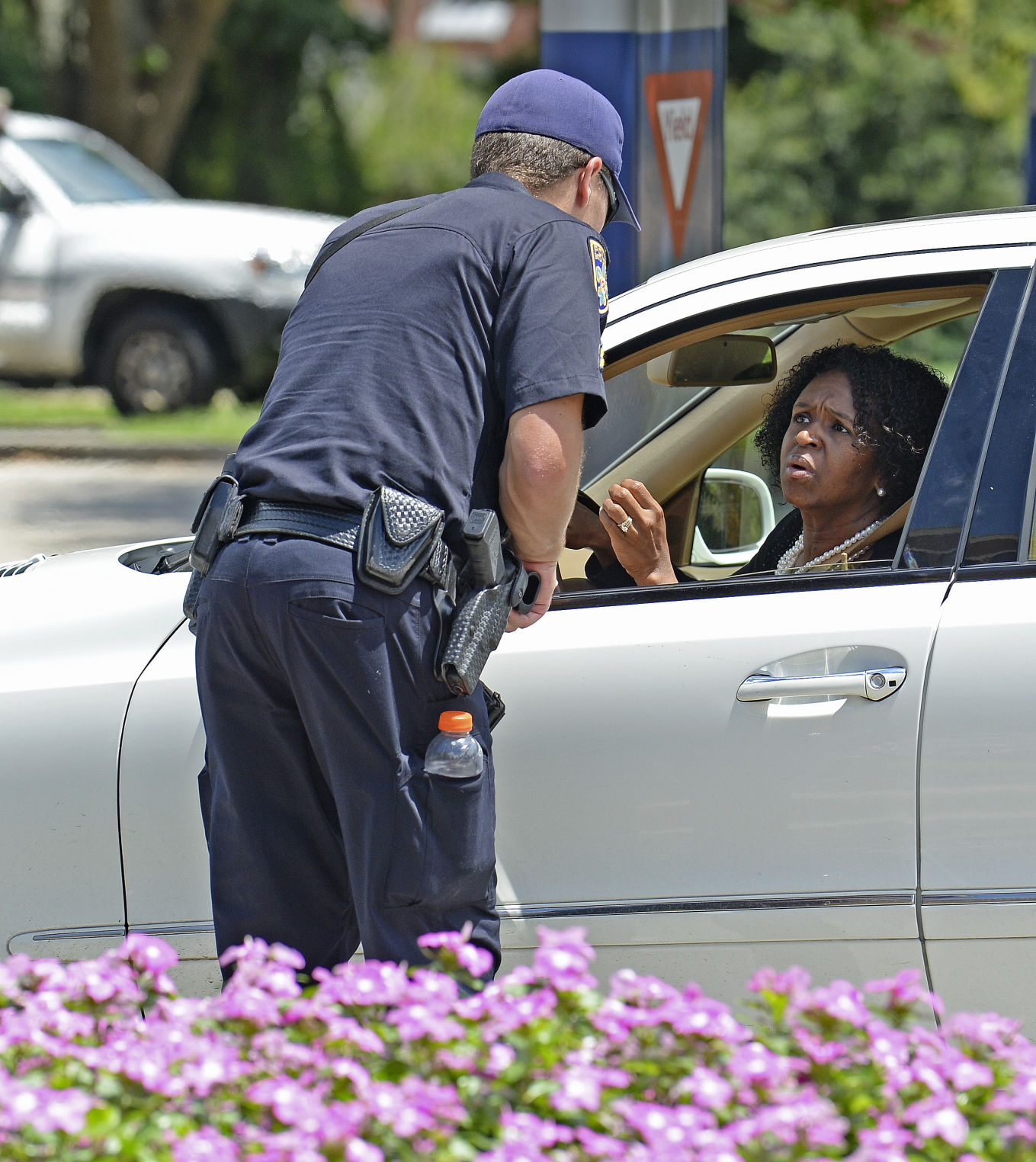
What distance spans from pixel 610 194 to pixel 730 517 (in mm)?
1094

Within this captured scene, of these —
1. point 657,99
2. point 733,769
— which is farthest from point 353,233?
point 657,99

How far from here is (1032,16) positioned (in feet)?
69.1

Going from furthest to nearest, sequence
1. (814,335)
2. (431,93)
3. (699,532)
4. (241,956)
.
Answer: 1. (431,93)
2. (699,532)
3. (814,335)
4. (241,956)

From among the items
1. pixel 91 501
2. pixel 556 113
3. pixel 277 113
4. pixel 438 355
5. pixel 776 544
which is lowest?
pixel 91 501

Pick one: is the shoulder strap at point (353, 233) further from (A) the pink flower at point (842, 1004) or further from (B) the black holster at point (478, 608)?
(A) the pink flower at point (842, 1004)

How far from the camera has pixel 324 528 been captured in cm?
233

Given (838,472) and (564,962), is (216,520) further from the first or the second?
(838,472)

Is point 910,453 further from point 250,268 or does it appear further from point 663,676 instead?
point 250,268

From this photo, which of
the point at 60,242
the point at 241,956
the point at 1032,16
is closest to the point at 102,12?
the point at 60,242

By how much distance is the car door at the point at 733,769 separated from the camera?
254 centimetres

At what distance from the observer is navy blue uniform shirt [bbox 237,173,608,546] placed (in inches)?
92.3

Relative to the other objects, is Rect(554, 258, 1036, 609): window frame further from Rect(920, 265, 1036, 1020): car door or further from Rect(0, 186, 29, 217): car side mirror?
Rect(0, 186, 29, 217): car side mirror

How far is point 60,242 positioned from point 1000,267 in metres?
9.19

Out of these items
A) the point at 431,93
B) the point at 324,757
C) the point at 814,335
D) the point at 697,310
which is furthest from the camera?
the point at 431,93
